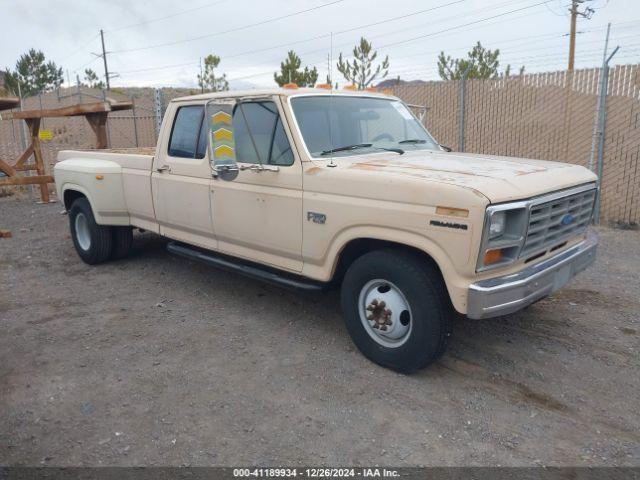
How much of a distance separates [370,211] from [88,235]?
4.52 m

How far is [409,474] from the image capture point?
281cm

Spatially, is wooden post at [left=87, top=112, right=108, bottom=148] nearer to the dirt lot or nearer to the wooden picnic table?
the wooden picnic table

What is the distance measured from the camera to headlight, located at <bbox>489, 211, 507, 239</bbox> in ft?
10.5

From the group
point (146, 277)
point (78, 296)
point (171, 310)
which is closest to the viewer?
point (171, 310)

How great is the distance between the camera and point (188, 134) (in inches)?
207

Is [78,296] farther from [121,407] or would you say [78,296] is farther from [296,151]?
[296,151]

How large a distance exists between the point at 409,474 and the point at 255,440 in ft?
2.95

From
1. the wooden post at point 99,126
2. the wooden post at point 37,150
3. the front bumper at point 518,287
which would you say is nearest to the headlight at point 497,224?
the front bumper at point 518,287

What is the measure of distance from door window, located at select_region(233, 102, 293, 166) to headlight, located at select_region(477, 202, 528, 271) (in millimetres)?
1698

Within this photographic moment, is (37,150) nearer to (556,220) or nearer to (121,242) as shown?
(121,242)

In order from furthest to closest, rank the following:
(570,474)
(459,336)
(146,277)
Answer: (146,277), (459,336), (570,474)

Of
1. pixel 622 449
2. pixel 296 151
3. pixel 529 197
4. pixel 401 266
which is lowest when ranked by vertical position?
pixel 622 449

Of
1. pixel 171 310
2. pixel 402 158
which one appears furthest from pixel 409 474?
pixel 171 310

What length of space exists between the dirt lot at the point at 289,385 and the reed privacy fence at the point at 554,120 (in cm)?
358
